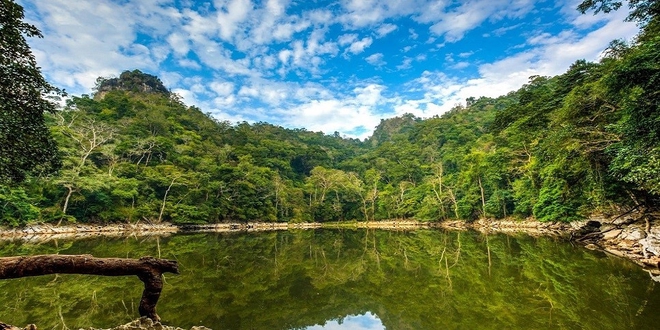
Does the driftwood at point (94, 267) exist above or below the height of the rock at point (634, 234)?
above

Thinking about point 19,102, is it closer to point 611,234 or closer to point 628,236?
point 628,236

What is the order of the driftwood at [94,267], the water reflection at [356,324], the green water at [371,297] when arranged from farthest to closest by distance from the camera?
the water reflection at [356,324] < the green water at [371,297] < the driftwood at [94,267]

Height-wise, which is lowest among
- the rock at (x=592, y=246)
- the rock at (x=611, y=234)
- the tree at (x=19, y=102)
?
the rock at (x=592, y=246)

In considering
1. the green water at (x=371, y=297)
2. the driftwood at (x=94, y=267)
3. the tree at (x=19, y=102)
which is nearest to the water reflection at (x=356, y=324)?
the green water at (x=371, y=297)

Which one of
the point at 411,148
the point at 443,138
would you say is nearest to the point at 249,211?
the point at 411,148

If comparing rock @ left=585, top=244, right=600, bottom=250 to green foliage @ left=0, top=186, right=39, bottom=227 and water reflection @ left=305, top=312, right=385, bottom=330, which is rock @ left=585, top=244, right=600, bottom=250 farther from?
green foliage @ left=0, top=186, right=39, bottom=227

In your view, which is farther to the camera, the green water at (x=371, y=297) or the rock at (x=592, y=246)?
the rock at (x=592, y=246)

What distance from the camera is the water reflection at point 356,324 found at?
5.37m

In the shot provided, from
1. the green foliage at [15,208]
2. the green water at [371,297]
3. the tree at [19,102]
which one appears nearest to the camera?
the green water at [371,297]

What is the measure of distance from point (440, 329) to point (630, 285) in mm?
4481

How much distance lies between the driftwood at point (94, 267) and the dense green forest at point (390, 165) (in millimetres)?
8915

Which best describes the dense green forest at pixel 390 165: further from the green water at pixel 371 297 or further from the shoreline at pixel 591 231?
the green water at pixel 371 297

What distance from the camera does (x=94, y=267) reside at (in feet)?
11.5

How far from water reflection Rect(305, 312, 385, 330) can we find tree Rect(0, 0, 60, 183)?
9034 millimetres
